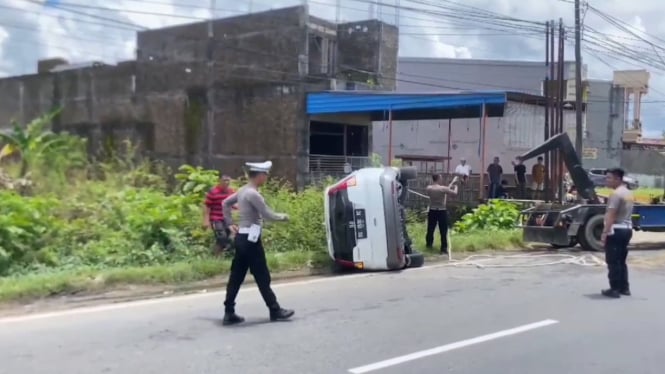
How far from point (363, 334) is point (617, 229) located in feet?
13.7

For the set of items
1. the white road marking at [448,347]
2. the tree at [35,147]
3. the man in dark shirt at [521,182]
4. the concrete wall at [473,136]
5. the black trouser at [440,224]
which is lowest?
the white road marking at [448,347]

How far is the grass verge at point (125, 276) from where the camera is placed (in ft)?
31.9

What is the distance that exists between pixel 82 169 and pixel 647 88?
158ft

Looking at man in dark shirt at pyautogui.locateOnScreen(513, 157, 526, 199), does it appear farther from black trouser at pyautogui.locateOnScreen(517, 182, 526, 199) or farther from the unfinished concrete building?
the unfinished concrete building

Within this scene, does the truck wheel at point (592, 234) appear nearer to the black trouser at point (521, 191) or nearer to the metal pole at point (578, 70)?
the black trouser at point (521, 191)

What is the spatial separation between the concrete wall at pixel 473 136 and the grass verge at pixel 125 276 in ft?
61.7

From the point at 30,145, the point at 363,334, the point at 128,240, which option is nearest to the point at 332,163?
the point at 30,145

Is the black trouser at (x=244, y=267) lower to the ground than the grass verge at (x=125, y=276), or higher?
higher

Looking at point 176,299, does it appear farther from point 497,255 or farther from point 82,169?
point 82,169

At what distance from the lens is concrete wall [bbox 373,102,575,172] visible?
107ft

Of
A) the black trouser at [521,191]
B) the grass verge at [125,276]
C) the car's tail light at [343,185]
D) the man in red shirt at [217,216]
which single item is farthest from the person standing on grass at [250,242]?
the black trouser at [521,191]

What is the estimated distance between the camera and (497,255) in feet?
50.6

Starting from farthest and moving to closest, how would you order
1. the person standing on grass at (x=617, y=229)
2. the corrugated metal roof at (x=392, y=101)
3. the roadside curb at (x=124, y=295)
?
the corrugated metal roof at (x=392, y=101) < the person standing on grass at (x=617, y=229) < the roadside curb at (x=124, y=295)

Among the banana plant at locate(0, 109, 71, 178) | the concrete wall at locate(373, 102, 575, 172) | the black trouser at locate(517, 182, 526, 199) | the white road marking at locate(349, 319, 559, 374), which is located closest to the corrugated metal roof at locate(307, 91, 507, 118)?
the black trouser at locate(517, 182, 526, 199)
